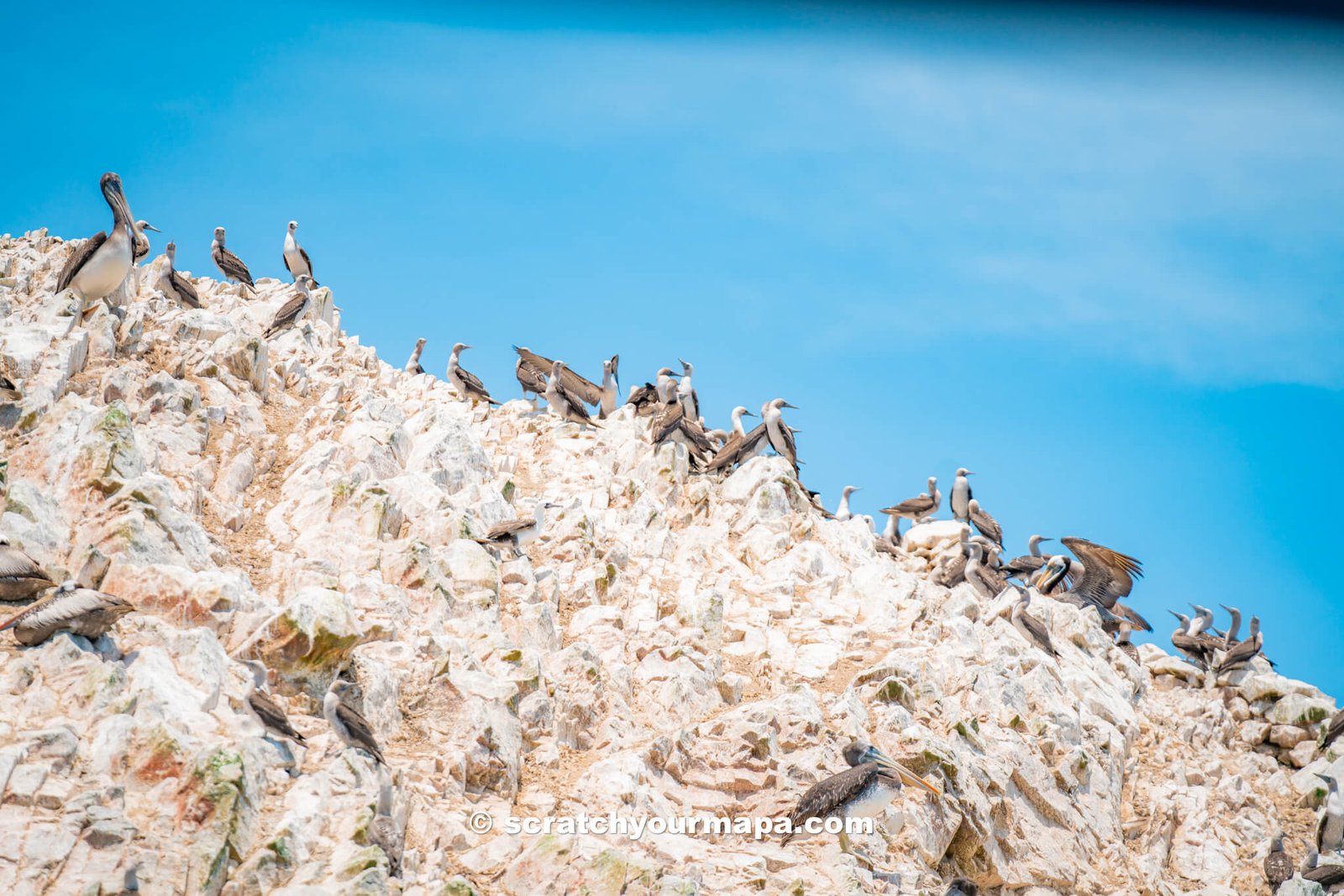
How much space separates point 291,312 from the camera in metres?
21.6

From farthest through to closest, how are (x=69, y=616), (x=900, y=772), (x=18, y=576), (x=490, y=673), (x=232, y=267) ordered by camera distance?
1. (x=232, y=267)
2. (x=900, y=772)
3. (x=490, y=673)
4. (x=18, y=576)
5. (x=69, y=616)

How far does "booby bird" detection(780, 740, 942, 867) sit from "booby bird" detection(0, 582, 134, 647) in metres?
7.92

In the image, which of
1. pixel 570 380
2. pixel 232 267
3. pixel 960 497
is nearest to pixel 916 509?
pixel 960 497

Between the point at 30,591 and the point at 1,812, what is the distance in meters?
3.07

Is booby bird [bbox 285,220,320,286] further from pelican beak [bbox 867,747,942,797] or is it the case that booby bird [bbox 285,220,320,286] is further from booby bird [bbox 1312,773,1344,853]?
booby bird [bbox 1312,773,1344,853]

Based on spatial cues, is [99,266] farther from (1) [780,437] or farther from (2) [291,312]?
(1) [780,437]

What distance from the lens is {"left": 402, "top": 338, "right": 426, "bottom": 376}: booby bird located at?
2608 centimetres

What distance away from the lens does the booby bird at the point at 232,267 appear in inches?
976

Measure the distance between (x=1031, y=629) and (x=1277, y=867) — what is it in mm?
5445

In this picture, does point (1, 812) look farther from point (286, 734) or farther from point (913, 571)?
point (913, 571)

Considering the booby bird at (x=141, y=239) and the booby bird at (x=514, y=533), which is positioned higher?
the booby bird at (x=141, y=239)

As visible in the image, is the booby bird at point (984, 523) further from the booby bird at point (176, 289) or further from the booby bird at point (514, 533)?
the booby bird at point (176, 289)

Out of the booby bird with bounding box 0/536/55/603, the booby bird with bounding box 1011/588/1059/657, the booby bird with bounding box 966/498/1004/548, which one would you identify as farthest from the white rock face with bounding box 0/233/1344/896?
the booby bird with bounding box 966/498/1004/548

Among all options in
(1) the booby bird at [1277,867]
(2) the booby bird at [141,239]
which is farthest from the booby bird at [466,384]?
(1) the booby bird at [1277,867]
